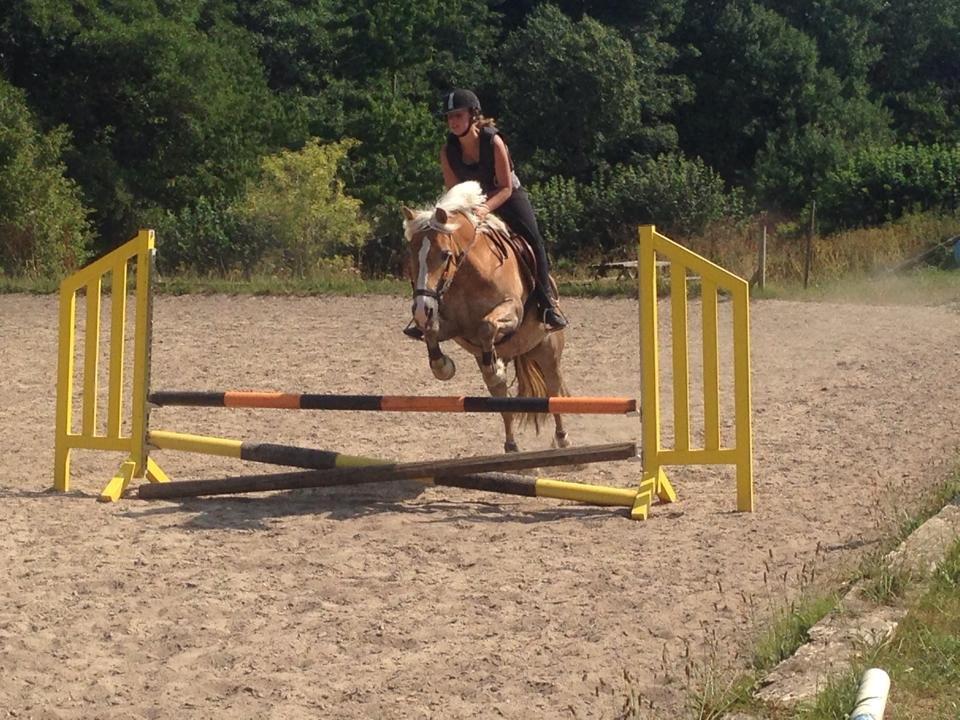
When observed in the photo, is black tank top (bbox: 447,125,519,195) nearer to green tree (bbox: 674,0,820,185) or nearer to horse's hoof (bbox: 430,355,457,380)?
horse's hoof (bbox: 430,355,457,380)

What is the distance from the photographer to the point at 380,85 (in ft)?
140

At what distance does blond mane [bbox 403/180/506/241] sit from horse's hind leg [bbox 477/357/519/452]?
81cm

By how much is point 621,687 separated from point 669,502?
9.40 ft

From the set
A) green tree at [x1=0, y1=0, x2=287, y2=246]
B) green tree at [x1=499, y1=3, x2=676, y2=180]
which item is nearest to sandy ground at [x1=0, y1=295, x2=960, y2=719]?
green tree at [x1=0, y1=0, x2=287, y2=246]

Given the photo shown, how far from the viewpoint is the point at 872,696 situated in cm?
367

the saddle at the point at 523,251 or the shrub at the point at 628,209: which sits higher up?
the shrub at the point at 628,209

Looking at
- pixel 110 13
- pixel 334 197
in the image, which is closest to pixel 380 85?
pixel 110 13

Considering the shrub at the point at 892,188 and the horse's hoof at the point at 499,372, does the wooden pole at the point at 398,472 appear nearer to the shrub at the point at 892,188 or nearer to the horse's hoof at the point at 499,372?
the horse's hoof at the point at 499,372

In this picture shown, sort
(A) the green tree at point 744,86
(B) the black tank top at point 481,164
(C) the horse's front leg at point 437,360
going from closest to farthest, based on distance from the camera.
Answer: (C) the horse's front leg at point 437,360
(B) the black tank top at point 481,164
(A) the green tree at point 744,86

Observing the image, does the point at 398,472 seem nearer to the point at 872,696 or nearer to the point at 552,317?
the point at 552,317

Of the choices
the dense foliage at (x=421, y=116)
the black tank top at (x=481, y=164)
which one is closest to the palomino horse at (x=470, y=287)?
the black tank top at (x=481, y=164)

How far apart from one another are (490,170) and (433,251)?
45.0 inches

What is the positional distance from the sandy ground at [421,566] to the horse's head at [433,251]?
1.06m

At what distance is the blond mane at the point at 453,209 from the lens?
23.6 ft
